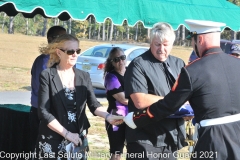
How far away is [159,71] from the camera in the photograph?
4043 mm

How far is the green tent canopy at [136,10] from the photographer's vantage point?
15.0 ft

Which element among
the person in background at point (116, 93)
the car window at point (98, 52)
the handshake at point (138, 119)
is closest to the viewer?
the handshake at point (138, 119)

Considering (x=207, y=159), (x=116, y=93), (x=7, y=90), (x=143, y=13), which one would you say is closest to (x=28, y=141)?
(x=116, y=93)

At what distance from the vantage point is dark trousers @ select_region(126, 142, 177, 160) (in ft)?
13.0

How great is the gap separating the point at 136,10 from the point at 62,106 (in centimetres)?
143

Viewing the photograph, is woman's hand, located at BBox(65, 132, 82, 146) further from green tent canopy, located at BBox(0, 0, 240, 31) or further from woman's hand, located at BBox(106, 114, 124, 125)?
green tent canopy, located at BBox(0, 0, 240, 31)

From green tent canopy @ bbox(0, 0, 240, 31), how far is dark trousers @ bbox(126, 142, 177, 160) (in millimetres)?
1472

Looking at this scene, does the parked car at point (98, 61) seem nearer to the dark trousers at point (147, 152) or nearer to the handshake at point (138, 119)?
the dark trousers at point (147, 152)

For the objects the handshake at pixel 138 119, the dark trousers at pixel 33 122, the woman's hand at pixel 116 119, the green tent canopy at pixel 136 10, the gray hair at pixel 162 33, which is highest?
the green tent canopy at pixel 136 10

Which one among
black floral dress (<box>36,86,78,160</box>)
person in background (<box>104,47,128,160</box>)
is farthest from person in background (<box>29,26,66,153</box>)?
black floral dress (<box>36,86,78,160</box>)

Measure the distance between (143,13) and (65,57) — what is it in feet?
3.63

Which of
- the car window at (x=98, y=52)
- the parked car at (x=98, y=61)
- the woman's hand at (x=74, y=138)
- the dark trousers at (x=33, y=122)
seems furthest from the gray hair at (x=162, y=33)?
the car window at (x=98, y=52)

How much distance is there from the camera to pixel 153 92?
399cm

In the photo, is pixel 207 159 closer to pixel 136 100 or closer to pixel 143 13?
pixel 136 100
